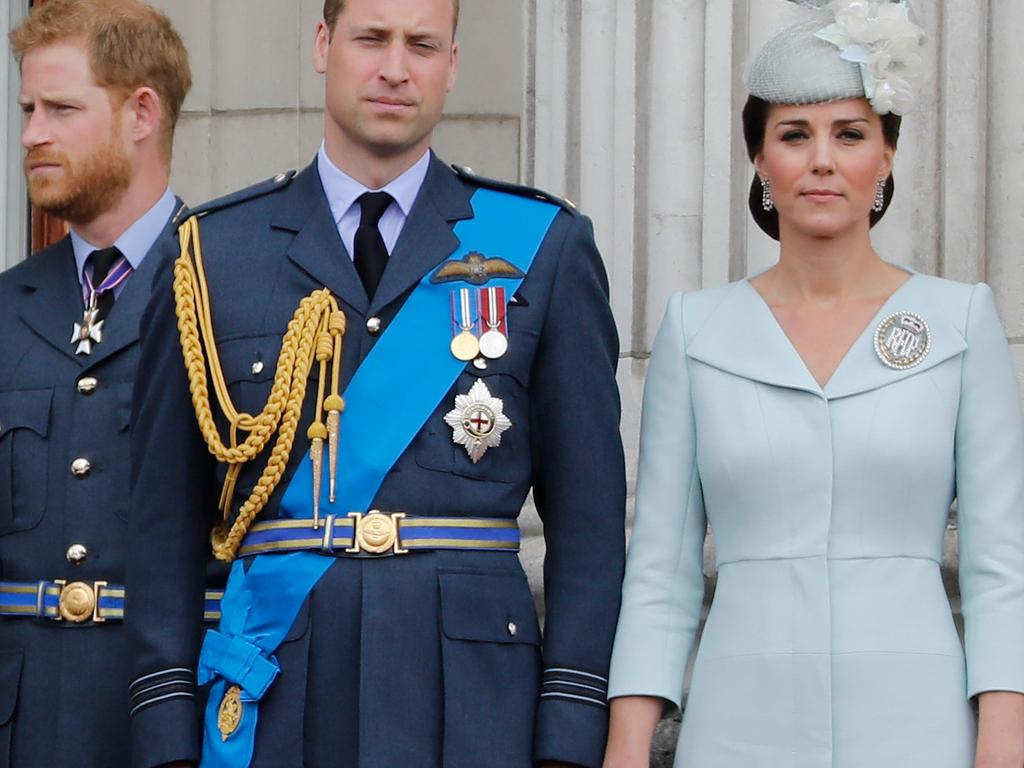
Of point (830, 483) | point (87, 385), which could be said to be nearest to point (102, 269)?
point (87, 385)

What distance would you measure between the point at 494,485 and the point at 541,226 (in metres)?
0.44

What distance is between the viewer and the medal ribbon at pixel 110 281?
4688mm

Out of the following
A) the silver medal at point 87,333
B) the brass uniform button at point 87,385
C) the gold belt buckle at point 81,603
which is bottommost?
the gold belt buckle at point 81,603

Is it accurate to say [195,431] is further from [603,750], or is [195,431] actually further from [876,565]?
[876,565]

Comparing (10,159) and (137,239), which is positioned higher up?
(10,159)

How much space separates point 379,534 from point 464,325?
1.21 feet

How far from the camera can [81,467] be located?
14.8ft

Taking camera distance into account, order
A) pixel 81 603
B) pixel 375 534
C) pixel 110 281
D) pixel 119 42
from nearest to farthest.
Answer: pixel 375 534 < pixel 81 603 < pixel 110 281 < pixel 119 42

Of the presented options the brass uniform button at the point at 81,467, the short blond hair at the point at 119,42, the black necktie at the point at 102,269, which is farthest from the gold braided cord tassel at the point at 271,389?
the short blond hair at the point at 119,42

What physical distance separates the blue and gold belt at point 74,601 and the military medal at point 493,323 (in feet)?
3.03

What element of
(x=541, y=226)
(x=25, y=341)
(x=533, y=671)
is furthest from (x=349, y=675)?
(x=25, y=341)

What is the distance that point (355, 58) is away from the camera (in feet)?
13.1

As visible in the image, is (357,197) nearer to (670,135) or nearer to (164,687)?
(164,687)

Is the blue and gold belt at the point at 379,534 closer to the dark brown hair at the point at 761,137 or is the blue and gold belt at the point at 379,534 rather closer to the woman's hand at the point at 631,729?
the woman's hand at the point at 631,729
